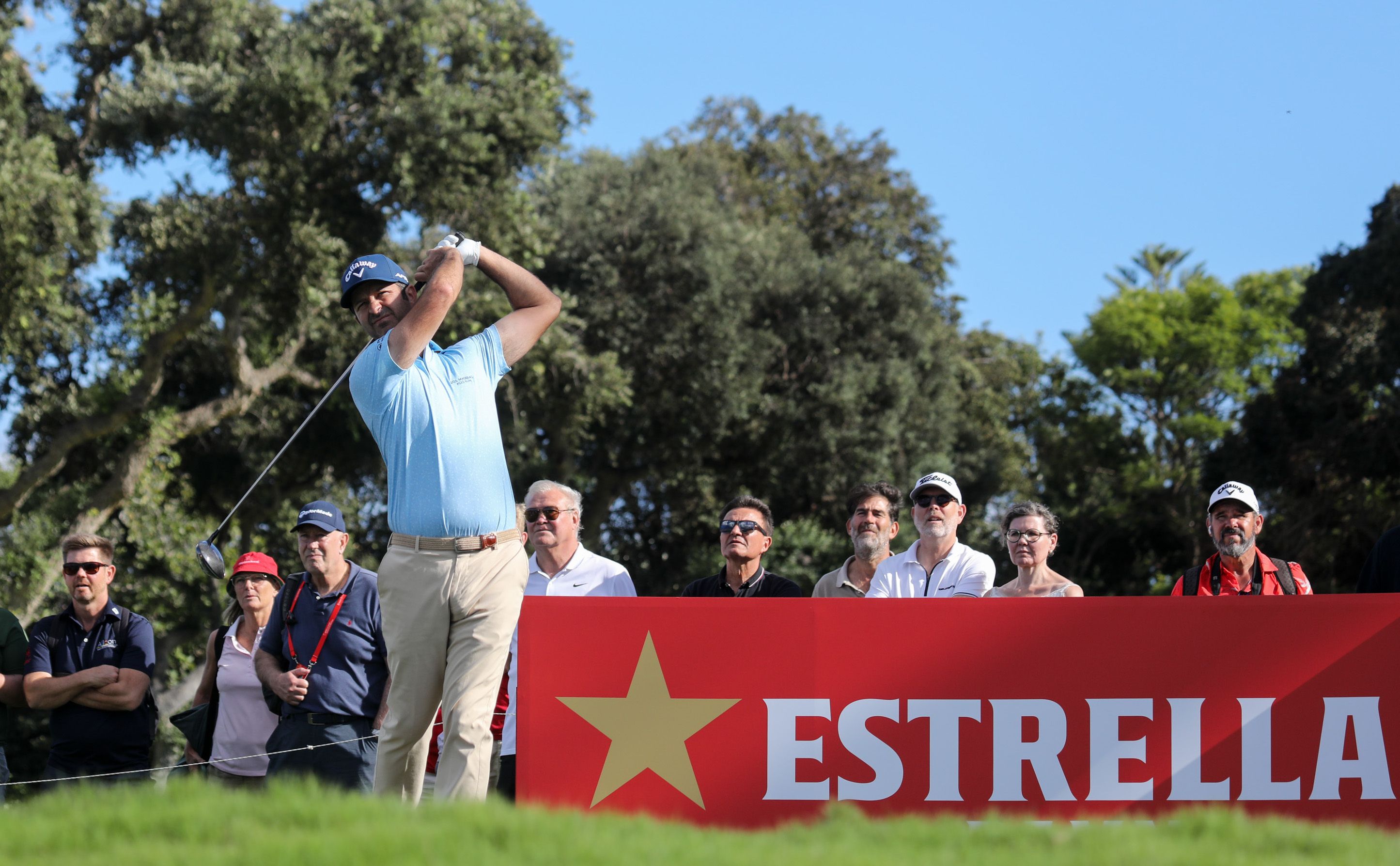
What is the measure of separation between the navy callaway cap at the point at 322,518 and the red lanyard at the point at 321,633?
300 mm

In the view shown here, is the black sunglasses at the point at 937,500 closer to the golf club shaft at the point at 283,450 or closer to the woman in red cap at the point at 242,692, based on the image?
the golf club shaft at the point at 283,450

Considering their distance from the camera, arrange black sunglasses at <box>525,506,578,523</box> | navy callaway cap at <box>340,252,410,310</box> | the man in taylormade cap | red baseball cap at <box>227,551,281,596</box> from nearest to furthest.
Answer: navy callaway cap at <box>340,252,410,310</box>, the man in taylormade cap, black sunglasses at <box>525,506,578,523</box>, red baseball cap at <box>227,551,281,596</box>

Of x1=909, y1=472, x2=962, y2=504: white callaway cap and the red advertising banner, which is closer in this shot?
the red advertising banner

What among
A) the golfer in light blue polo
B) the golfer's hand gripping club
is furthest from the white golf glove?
the golfer in light blue polo

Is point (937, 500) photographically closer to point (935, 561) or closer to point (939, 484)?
point (939, 484)

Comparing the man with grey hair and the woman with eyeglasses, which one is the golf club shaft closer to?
the man with grey hair

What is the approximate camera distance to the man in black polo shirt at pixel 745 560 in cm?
639

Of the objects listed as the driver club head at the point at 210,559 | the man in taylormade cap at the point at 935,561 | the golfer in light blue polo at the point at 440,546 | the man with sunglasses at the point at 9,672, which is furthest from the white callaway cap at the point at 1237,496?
the man with sunglasses at the point at 9,672

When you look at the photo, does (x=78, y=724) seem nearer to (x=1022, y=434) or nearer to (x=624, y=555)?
(x=624, y=555)

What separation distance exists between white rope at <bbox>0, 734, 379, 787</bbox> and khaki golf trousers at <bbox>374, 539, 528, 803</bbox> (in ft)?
3.80

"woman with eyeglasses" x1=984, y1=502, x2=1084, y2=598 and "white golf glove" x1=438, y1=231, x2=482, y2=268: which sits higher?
"white golf glove" x1=438, y1=231, x2=482, y2=268

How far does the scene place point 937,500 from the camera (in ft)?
21.1

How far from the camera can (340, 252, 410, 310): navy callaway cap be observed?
15.0 ft

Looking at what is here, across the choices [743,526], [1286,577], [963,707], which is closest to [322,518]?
[743,526]
